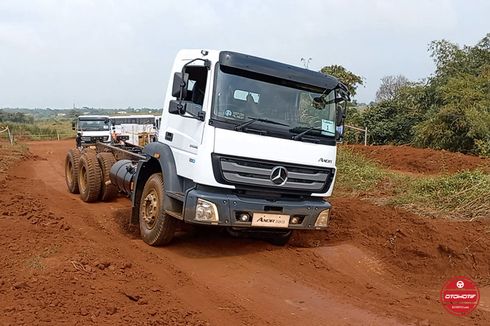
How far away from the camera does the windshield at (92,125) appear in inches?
1027

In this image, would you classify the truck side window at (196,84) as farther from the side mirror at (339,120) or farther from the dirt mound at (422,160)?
the dirt mound at (422,160)

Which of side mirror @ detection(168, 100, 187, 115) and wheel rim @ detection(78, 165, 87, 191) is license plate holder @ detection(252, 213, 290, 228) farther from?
wheel rim @ detection(78, 165, 87, 191)

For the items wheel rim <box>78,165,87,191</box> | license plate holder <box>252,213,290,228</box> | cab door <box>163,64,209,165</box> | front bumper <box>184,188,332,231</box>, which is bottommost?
wheel rim <box>78,165,87,191</box>

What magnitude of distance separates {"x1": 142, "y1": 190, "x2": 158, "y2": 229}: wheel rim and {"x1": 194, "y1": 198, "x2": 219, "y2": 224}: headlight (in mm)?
1082

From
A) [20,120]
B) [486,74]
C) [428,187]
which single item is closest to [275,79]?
[428,187]

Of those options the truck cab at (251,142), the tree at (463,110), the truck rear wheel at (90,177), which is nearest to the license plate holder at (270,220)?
the truck cab at (251,142)

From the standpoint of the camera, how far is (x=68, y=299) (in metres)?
4.39

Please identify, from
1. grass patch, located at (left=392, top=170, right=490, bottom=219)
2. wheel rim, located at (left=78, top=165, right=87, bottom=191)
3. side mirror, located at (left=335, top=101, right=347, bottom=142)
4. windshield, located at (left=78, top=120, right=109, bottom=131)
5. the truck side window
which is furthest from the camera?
windshield, located at (left=78, top=120, right=109, bottom=131)

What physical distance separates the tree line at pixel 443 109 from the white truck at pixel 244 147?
13.9 m

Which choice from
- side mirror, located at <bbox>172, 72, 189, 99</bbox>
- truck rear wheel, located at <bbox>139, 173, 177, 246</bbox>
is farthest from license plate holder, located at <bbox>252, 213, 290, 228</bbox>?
side mirror, located at <bbox>172, 72, 189, 99</bbox>

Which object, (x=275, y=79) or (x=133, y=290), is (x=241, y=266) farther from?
(x=275, y=79)

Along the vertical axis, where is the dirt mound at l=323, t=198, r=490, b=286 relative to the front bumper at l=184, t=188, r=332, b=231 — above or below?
below

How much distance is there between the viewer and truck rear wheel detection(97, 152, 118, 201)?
1008 centimetres

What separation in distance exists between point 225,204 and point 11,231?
319 centimetres
